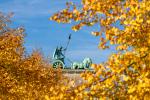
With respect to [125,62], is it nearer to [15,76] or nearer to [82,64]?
[15,76]

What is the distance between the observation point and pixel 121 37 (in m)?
15.5

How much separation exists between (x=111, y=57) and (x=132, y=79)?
895 millimetres

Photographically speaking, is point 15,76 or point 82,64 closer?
point 15,76

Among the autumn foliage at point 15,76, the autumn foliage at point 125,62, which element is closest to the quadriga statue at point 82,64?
the autumn foliage at point 15,76

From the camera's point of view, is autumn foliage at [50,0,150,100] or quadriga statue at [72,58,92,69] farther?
quadriga statue at [72,58,92,69]

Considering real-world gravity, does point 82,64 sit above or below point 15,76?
above

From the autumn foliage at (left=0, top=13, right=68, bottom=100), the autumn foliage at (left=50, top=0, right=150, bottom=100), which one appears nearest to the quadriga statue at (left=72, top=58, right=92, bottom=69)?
the autumn foliage at (left=0, top=13, right=68, bottom=100)

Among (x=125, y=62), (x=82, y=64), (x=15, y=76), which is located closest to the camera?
(x=125, y=62)

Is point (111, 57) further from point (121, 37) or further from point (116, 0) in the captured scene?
point (116, 0)

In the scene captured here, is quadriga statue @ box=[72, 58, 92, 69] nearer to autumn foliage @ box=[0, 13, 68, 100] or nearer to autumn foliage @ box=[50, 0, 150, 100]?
autumn foliage @ box=[0, 13, 68, 100]

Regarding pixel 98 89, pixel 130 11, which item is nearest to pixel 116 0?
pixel 130 11

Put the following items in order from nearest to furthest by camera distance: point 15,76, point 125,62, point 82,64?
point 125,62, point 15,76, point 82,64

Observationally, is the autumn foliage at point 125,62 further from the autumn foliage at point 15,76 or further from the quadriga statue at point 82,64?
the quadriga statue at point 82,64

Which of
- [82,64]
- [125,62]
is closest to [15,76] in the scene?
[125,62]
